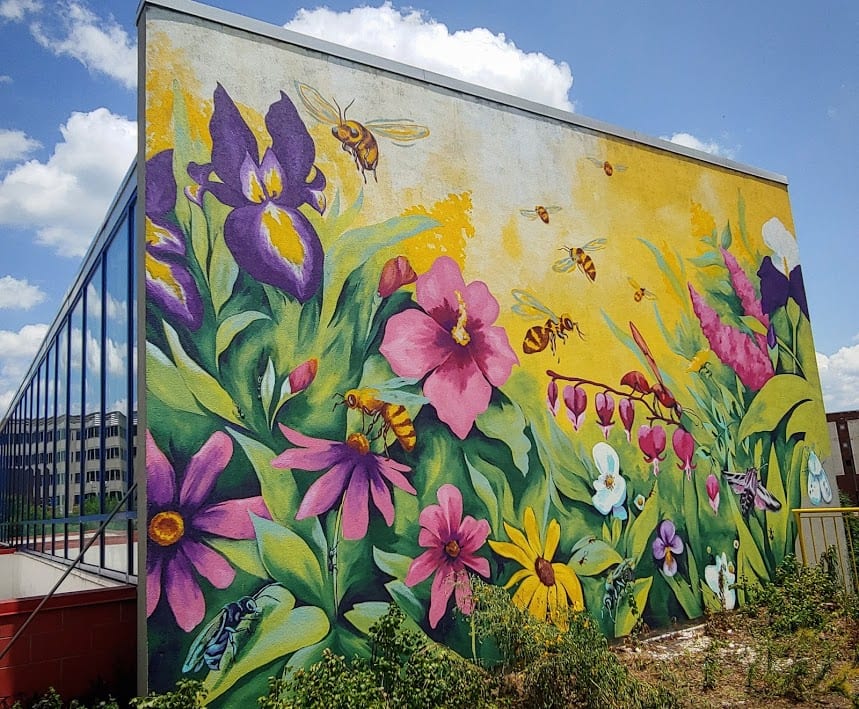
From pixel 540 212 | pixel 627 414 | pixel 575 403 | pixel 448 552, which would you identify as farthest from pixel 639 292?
pixel 448 552

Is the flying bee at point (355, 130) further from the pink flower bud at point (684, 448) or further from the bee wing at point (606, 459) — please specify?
the pink flower bud at point (684, 448)

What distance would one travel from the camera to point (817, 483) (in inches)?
361

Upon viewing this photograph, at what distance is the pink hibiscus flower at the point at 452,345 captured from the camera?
5.90 metres

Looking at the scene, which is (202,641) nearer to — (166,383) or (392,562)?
(392,562)

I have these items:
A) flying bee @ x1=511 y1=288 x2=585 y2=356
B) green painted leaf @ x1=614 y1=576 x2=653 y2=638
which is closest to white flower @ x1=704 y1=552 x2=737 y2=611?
green painted leaf @ x1=614 y1=576 x2=653 y2=638

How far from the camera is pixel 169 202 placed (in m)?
5.03

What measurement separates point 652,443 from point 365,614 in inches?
144

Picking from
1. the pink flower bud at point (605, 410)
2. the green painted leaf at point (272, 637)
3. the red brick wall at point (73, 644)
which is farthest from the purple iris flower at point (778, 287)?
the red brick wall at point (73, 644)

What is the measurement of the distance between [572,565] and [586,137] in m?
4.45

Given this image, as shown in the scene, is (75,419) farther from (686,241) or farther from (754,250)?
(754,250)

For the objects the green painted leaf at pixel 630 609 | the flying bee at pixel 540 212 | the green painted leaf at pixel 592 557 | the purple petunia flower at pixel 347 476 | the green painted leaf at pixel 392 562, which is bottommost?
the green painted leaf at pixel 630 609

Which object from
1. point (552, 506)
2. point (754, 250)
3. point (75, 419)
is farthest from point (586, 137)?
point (75, 419)

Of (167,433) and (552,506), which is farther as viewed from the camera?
(552,506)

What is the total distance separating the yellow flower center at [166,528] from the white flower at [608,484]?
12.7ft
